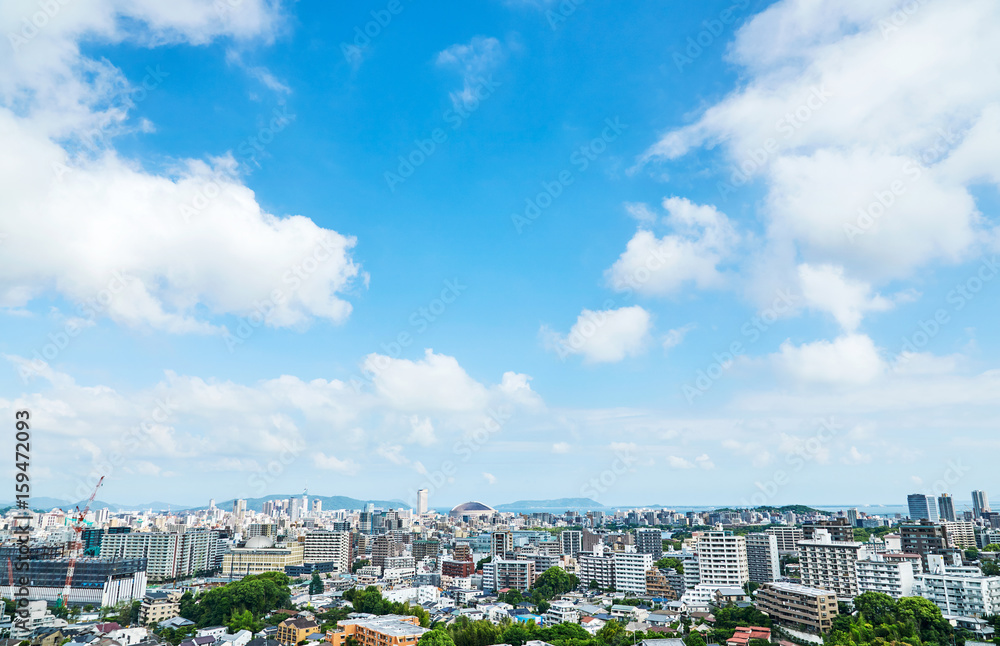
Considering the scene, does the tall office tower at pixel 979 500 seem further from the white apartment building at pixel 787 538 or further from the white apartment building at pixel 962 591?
the white apartment building at pixel 962 591

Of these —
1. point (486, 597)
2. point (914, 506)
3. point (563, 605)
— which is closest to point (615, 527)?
point (914, 506)

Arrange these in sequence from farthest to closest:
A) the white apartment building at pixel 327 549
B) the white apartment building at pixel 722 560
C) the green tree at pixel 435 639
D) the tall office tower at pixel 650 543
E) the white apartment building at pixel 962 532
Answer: the white apartment building at pixel 327 549, the tall office tower at pixel 650 543, the white apartment building at pixel 962 532, the white apartment building at pixel 722 560, the green tree at pixel 435 639

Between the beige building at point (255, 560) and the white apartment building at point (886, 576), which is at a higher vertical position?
the white apartment building at point (886, 576)

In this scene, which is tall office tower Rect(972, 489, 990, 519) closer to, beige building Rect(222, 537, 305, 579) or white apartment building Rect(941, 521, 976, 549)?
white apartment building Rect(941, 521, 976, 549)

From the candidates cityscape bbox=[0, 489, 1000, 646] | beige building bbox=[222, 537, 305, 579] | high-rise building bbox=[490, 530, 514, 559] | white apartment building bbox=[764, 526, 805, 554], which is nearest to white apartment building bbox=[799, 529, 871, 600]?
cityscape bbox=[0, 489, 1000, 646]

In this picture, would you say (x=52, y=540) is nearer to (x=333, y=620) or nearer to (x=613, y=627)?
(x=333, y=620)

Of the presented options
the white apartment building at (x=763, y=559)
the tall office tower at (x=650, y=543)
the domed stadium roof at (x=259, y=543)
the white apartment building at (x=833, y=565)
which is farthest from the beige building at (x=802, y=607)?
the domed stadium roof at (x=259, y=543)

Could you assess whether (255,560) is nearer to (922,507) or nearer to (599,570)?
(599,570)
